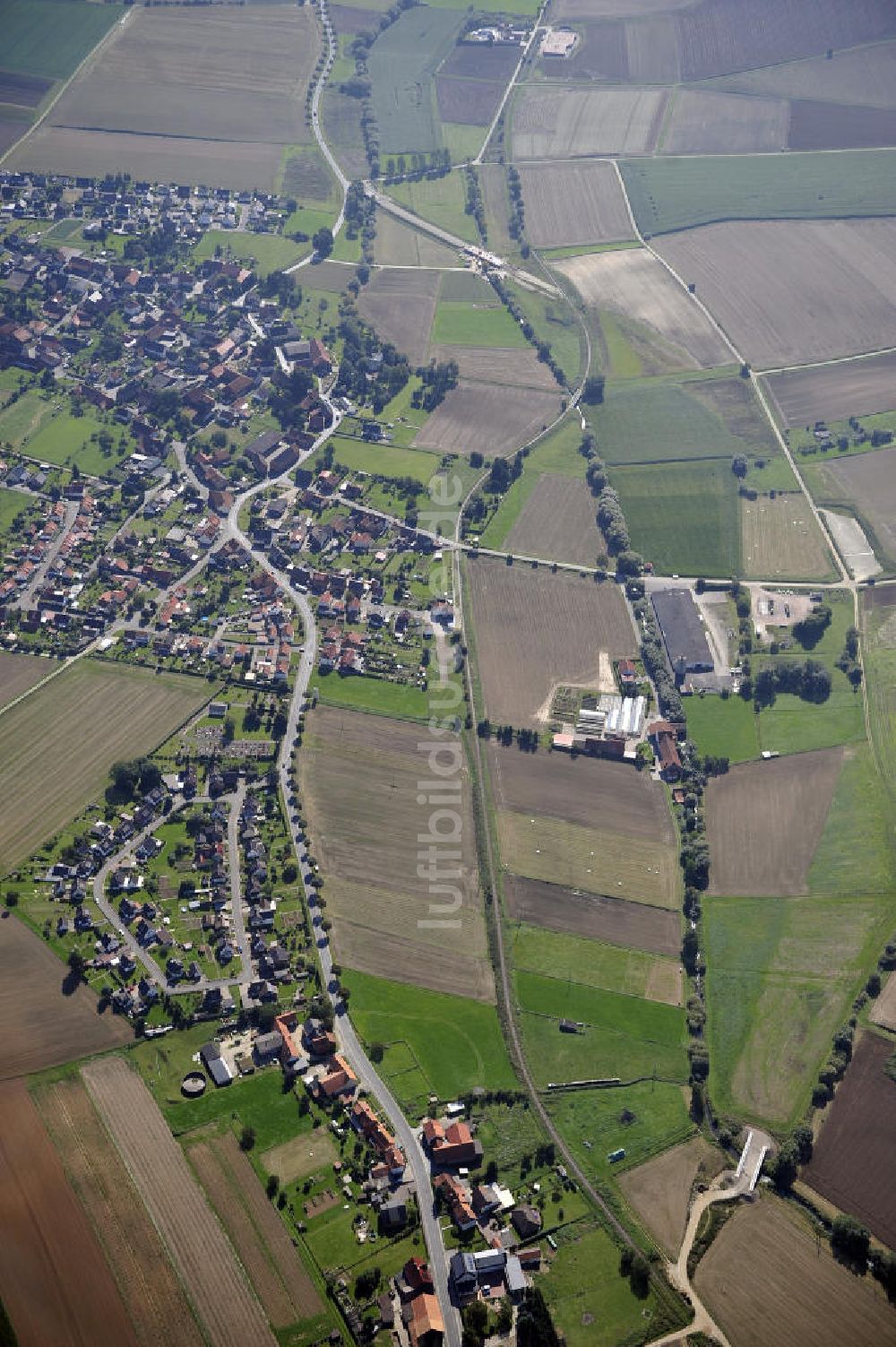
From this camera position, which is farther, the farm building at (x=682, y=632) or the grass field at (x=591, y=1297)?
the farm building at (x=682, y=632)

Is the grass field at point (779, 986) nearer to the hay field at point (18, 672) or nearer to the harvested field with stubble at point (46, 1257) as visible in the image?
the harvested field with stubble at point (46, 1257)

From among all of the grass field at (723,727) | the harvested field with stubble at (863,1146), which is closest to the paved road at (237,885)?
the grass field at (723,727)

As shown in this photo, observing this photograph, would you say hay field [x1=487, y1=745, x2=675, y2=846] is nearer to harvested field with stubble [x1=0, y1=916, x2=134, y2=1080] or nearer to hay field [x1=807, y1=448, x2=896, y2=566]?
harvested field with stubble [x1=0, y1=916, x2=134, y2=1080]

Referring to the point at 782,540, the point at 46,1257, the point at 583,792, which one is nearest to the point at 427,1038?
the point at 583,792

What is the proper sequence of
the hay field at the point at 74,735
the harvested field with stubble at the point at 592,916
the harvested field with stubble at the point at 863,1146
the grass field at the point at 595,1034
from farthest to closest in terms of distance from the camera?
the hay field at the point at 74,735 < the harvested field with stubble at the point at 592,916 < the grass field at the point at 595,1034 < the harvested field with stubble at the point at 863,1146

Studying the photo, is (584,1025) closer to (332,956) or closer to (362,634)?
(332,956)

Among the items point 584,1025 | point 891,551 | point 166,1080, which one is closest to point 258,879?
point 166,1080
